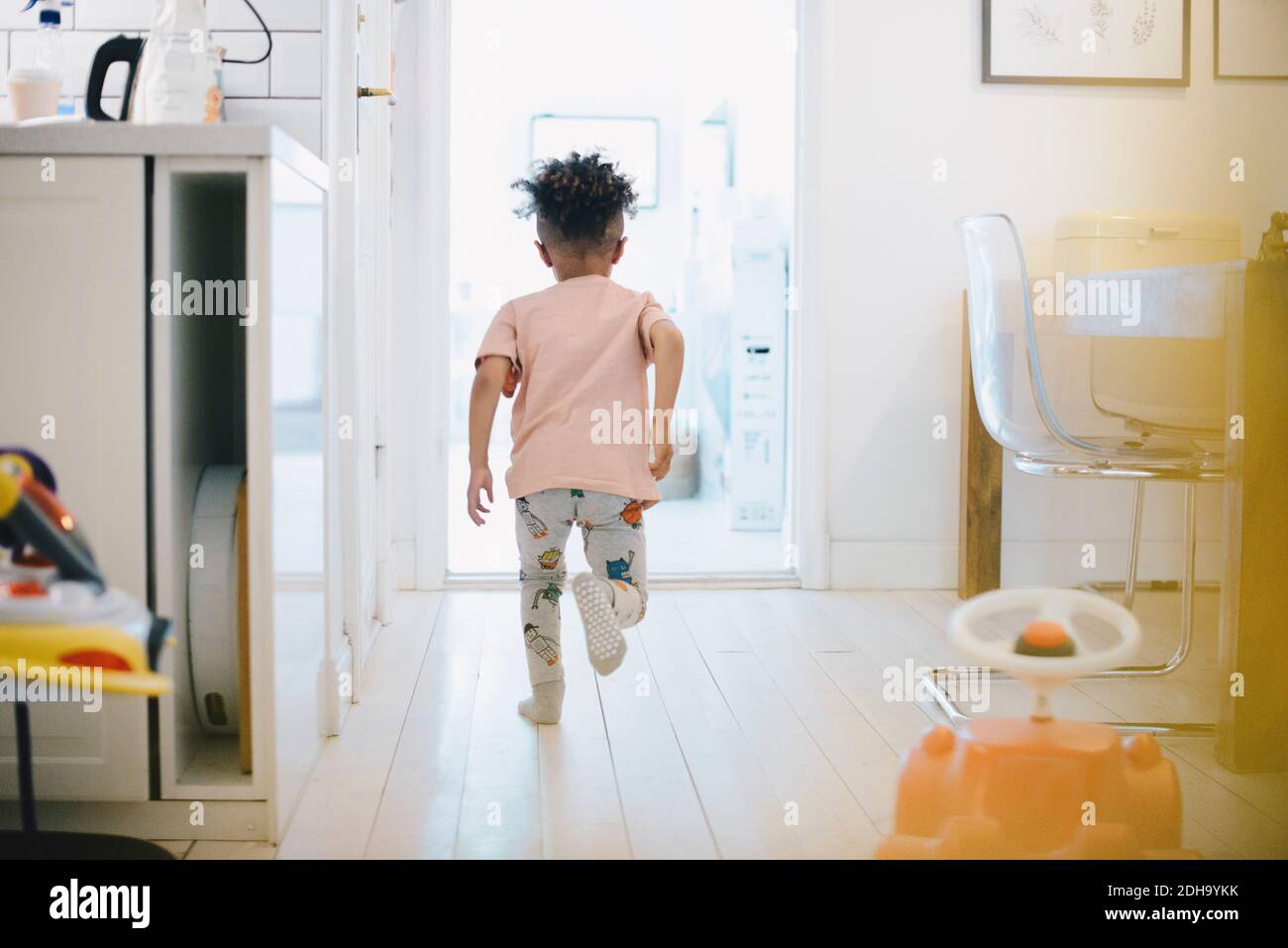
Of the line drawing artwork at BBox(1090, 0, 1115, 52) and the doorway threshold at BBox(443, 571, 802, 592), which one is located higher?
the line drawing artwork at BBox(1090, 0, 1115, 52)

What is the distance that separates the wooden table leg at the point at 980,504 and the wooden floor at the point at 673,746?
0.29 m

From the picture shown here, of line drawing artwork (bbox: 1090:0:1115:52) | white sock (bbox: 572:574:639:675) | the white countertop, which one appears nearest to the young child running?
white sock (bbox: 572:574:639:675)

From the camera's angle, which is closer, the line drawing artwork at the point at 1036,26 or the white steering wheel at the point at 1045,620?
the white steering wheel at the point at 1045,620

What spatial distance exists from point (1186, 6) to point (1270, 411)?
1789mm

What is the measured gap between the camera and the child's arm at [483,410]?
2.02 metres

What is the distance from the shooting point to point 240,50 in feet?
6.71

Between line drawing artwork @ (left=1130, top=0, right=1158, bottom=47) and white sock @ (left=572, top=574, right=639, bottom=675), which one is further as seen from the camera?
line drawing artwork @ (left=1130, top=0, right=1158, bottom=47)

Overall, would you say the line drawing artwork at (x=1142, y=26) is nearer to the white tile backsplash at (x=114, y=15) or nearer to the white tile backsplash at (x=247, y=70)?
the white tile backsplash at (x=247, y=70)

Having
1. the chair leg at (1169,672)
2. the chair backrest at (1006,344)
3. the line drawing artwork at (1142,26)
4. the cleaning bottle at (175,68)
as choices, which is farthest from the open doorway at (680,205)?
the cleaning bottle at (175,68)

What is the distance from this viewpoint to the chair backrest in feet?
7.81

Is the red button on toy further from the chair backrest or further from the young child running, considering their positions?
the chair backrest

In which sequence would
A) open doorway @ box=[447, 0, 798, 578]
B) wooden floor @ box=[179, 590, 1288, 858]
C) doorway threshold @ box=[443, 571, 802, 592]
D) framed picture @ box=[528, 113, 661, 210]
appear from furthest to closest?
framed picture @ box=[528, 113, 661, 210] → open doorway @ box=[447, 0, 798, 578] → doorway threshold @ box=[443, 571, 802, 592] → wooden floor @ box=[179, 590, 1288, 858]

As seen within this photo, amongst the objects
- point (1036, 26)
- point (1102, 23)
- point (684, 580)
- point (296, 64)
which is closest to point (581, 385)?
point (296, 64)

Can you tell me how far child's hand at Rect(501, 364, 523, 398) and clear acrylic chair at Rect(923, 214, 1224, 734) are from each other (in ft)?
2.93
